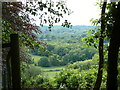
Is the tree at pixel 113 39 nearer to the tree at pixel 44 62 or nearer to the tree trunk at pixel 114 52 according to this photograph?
the tree trunk at pixel 114 52

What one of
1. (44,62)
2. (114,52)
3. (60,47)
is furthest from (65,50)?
(114,52)

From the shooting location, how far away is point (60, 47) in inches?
163

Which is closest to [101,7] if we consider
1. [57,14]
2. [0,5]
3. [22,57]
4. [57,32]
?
[57,14]

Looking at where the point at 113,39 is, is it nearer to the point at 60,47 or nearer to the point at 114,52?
the point at 114,52

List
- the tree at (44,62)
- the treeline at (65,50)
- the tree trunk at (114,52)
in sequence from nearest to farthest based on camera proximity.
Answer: the tree trunk at (114,52), the treeline at (65,50), the tree at (44,62)

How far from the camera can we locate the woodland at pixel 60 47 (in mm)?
1251

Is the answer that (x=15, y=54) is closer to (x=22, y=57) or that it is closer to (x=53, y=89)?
(x=22, y=57)

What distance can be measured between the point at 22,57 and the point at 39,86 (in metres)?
0.75

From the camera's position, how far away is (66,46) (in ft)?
14.3

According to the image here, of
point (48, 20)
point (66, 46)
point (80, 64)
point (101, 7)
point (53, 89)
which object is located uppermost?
point (101, 7)

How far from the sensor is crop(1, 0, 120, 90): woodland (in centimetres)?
125

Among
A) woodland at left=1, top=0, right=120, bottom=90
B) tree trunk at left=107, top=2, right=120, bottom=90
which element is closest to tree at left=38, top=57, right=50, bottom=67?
woodland at left=1, top=0, right=120, bottom=90

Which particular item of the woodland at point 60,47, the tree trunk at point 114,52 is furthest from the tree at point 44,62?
the tree trunk at point 114,52

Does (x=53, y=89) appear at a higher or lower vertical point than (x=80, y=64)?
lower
